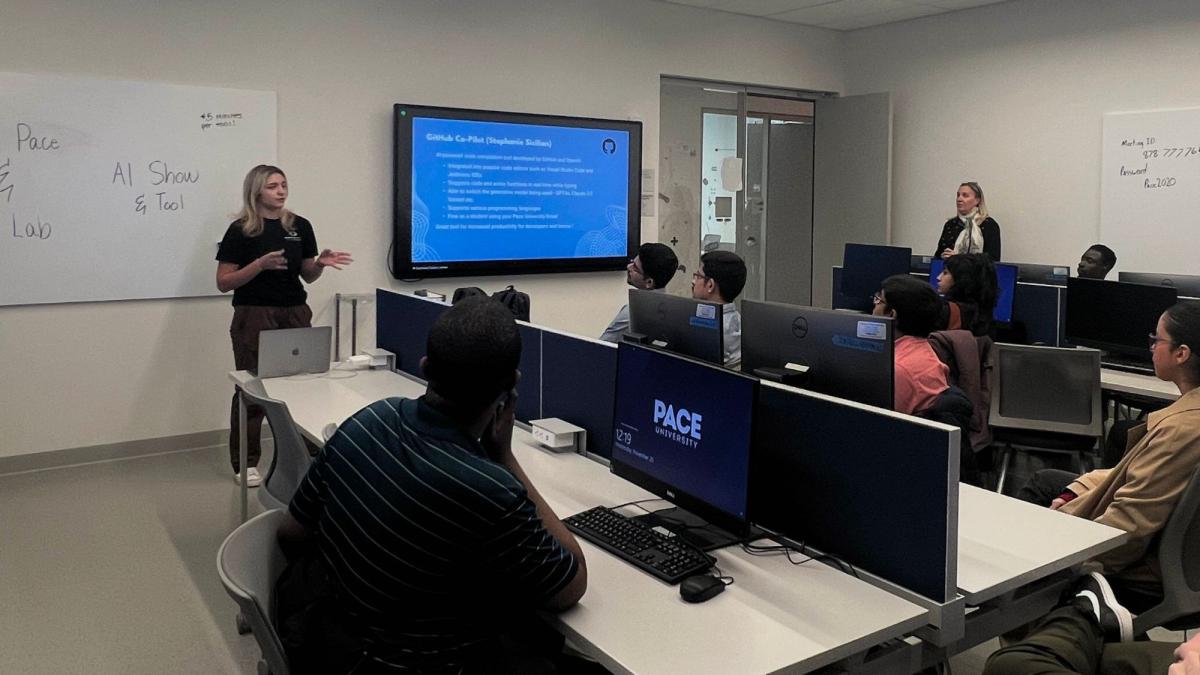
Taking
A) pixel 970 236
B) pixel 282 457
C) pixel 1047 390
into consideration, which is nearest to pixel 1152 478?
pixel 1047 390

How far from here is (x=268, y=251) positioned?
4684 mm

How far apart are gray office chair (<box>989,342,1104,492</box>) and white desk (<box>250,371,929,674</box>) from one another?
2313 millimetres

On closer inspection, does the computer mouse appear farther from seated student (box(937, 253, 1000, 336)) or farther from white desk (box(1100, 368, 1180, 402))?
white desk (box(1100, 368, 1180, 402))

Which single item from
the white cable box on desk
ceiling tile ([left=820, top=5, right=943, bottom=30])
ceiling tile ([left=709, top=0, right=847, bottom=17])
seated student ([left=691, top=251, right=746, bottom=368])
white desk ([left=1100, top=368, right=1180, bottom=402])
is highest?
ceiling tile ([left=820, top=5, right=943, bottom=30])

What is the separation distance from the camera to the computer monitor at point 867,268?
5.77 m

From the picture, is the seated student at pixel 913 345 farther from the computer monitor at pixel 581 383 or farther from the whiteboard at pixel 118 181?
the whiteboard at pixel 118 181

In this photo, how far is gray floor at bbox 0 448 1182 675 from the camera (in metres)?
3.00

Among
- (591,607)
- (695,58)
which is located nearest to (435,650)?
(591,607)

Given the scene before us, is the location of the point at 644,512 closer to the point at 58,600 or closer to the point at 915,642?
the point at 915,642

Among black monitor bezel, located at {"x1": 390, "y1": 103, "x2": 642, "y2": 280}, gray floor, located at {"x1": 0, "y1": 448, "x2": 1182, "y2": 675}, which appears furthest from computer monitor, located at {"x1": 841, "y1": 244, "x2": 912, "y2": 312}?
gray floor, located at {"x1": 0, "y1": 448, "x2": 1182, "y2": 675}

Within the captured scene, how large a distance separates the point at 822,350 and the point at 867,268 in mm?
3692

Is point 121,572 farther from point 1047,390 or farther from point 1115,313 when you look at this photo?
point 1115,313

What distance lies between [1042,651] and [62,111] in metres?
5.05

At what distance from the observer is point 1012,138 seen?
23.4ft
